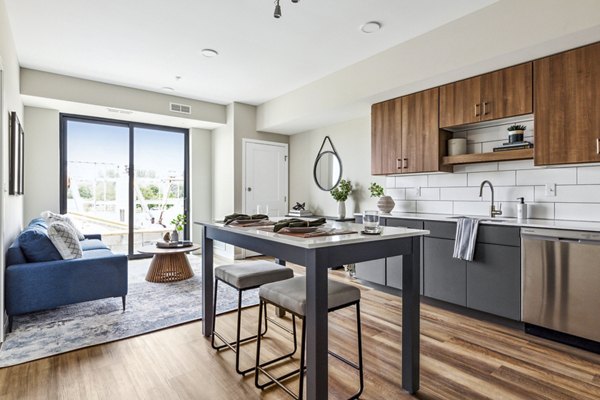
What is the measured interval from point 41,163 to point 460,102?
5555mm

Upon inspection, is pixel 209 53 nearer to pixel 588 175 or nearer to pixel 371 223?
pixel 371 223

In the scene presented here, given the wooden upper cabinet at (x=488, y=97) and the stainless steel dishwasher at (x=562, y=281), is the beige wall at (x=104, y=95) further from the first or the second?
the stainless steel dishwasher at (x=562, y=281)

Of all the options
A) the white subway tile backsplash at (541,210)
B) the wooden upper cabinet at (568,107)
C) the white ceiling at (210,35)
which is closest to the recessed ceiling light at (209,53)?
the white ceiling at (210,35)

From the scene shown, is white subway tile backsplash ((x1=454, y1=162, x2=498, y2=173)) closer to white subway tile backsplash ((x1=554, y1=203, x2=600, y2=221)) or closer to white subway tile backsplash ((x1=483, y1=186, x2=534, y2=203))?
white subway tile backsplash ((x1=483, y1=186, x2=534, y2=203))

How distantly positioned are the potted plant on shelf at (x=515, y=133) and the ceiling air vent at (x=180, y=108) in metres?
4.63

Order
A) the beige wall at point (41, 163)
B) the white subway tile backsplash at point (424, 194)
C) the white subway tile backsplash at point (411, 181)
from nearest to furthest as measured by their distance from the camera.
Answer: the white subway tile backsplash at point (424, 194)
the white subway tile backsplash at point (411, 181)
the beige wall at point (41, 163)

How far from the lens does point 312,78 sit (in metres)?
4.53

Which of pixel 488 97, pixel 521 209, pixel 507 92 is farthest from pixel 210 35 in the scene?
pixel 521 209

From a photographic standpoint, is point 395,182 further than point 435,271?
Yes

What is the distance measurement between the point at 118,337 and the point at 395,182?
3.50 metres

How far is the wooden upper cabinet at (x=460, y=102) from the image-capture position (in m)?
3.11

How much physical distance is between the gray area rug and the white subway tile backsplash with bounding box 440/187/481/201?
8.10 ft

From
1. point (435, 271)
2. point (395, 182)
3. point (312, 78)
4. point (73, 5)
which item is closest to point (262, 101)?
point (312, 78)

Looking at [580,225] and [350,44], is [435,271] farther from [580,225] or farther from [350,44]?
[350,44]
